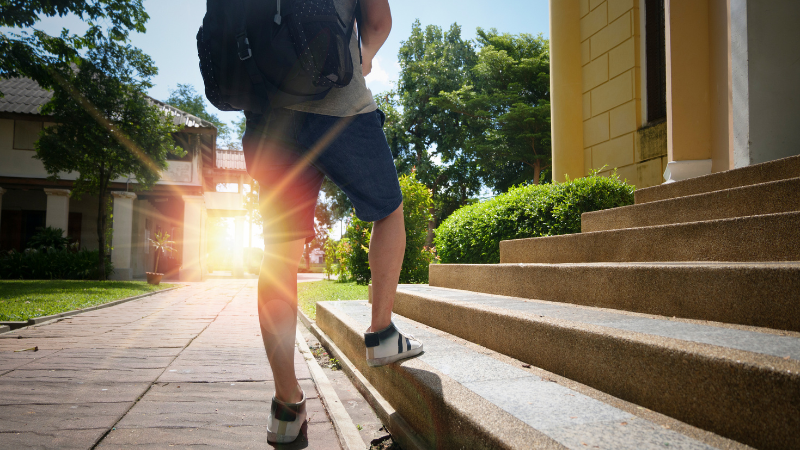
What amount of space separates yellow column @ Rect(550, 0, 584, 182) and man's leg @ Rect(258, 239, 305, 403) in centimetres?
630

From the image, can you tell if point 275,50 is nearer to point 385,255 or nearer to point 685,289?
point 385,255

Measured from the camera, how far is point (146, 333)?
14.7 ft

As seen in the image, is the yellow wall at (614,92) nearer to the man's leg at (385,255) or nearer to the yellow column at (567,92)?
the yellow column at (567,92)

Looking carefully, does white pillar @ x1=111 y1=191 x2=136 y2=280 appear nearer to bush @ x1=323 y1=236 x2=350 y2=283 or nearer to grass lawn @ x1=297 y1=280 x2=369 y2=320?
bush @ x1=323 y1=236 x2=350 y2=283

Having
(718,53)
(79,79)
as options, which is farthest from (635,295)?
(79,79)

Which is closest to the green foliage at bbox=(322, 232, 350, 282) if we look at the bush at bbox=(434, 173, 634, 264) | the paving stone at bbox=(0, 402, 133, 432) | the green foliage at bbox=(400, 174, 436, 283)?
the green foliage at bbox=(400, 174, 436, 283)

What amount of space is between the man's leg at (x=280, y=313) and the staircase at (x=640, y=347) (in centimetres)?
46

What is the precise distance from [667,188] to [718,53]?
195 centimetres

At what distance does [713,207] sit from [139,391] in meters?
3.44

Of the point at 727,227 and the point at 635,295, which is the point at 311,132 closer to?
the point at 635,295

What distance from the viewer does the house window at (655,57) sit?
6016mm

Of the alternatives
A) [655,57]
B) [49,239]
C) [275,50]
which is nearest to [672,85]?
[655,57]

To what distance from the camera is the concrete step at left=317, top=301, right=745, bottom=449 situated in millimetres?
1069

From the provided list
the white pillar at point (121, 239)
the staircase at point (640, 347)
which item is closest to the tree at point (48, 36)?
the white pillar at point (121, 239)
